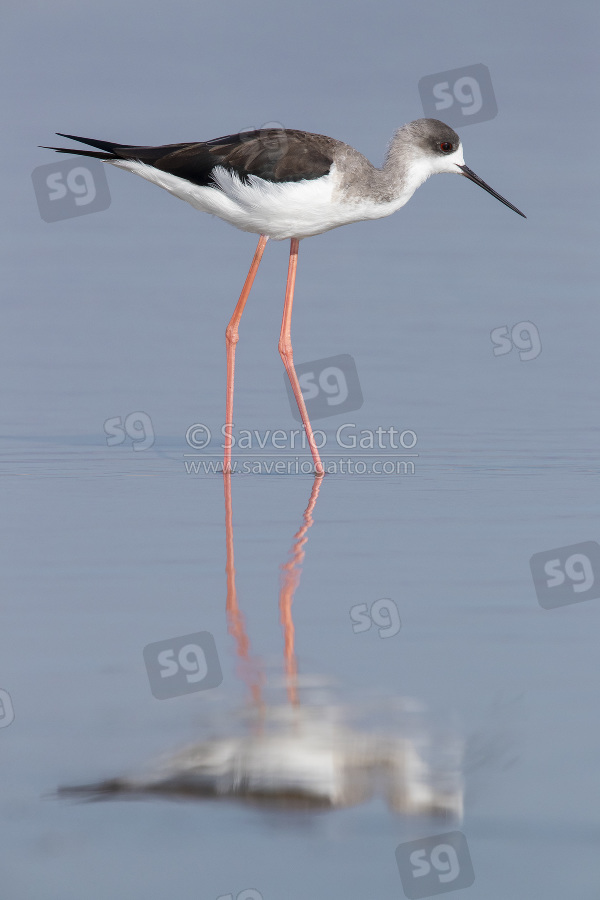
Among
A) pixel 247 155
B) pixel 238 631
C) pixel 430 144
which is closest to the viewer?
pixel 238 631

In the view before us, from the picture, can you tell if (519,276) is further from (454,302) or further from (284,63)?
(284,63)

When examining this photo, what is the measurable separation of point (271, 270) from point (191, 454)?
5.06 meters

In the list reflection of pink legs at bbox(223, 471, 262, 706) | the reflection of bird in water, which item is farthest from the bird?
the reflection of bird in water

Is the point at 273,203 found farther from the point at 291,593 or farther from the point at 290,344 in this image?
the point at 291,593

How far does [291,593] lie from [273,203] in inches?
133

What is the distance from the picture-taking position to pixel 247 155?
8602mm

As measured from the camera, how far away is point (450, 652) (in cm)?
502

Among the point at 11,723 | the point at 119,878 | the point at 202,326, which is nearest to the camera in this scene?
the point at 119,878

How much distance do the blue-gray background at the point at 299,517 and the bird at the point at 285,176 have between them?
911 millimetres

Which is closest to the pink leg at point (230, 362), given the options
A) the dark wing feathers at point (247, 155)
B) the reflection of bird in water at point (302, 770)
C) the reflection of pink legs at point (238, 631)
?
the dark wing feathers at point (247, 155)

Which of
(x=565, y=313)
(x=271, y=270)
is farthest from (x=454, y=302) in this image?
(x=271, y=270)

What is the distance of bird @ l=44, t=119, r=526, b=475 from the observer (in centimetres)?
844

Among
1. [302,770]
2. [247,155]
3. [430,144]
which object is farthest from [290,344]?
[302,770]

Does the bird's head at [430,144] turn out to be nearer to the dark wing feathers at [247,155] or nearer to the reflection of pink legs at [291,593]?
the dark wing feathers at [247,155]
